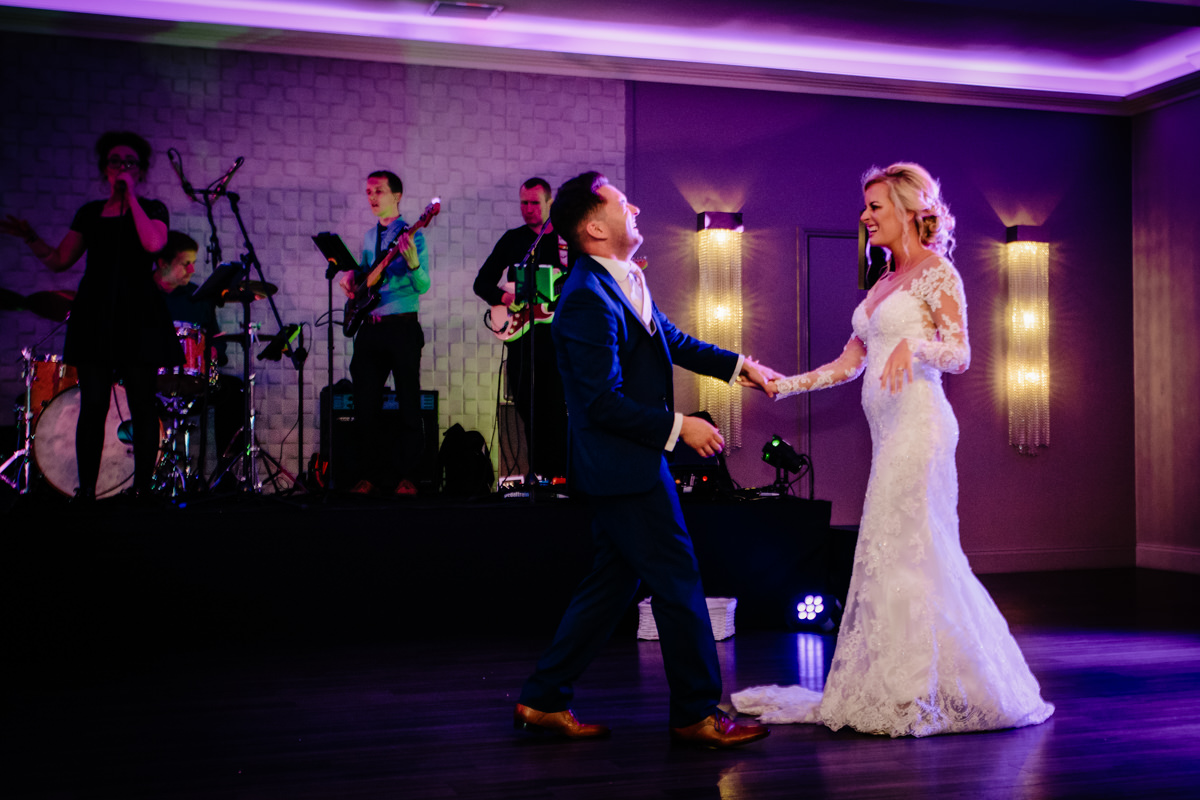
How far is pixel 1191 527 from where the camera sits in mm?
7566

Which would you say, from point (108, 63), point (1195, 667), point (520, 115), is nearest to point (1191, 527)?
point (1195, 667)

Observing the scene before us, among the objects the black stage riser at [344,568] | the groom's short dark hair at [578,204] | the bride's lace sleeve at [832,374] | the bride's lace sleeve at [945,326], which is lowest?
the black stage riser at [344,568]

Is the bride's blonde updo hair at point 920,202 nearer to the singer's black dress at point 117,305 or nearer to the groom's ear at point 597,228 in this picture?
the groom's ear at point 597,228

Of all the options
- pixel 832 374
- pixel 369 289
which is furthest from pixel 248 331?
pixel 832 374

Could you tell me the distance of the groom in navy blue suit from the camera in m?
2.91

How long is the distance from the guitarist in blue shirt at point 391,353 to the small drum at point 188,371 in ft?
3.05

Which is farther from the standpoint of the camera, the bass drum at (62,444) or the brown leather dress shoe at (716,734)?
the bass drum at (62,444)

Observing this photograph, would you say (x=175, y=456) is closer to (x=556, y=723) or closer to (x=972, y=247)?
(x=556, y=723)

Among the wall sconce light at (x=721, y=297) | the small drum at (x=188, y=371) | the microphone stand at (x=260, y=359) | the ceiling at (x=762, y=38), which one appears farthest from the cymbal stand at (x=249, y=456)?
the wall sconce light at (x=721, y=297)

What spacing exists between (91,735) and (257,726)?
52 centimetres

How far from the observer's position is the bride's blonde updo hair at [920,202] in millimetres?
3459

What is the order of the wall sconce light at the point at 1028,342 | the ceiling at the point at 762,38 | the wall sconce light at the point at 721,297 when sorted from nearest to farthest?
the ceiling at the point at 762,38
the wall sconce light at the point at 721,297
the wall sconce light at the point at 1028,342

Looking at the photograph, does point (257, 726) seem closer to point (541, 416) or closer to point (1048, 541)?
point (541, 416)

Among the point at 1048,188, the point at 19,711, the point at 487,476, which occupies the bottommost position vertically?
the point at 19,711
